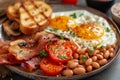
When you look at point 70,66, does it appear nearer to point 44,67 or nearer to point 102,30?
point 44,67

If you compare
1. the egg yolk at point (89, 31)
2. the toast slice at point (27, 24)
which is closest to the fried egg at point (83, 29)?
the egg yolk at point (89, 31)

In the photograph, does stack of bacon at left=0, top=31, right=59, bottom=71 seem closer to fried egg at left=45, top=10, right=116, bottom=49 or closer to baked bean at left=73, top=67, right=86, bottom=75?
fried egg at left=45, top=10, right=116, bottom=49

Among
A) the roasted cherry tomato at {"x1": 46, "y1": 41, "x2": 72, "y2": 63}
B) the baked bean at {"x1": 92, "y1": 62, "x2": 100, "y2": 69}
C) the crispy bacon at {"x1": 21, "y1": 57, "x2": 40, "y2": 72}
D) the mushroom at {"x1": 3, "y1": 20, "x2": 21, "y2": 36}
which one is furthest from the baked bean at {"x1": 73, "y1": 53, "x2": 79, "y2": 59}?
the mushroom at {"x1": 3, "y1": 20, "x2": 21, "y2": 36}

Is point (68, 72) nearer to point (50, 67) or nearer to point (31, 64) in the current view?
point (50, 67)

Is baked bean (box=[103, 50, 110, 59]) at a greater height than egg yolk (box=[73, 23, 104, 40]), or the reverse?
egg yolk (box=[73, 23, 104, 40])

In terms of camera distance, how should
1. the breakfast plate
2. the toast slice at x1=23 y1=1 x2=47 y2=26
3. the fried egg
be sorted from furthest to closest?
the toast slice at x1=23 y1=1 x2=47 y2=26 < the fried egg < the breakfast plate

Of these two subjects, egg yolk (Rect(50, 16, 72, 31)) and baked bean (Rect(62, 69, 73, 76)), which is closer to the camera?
baked bean (Rect(62, 69, 73, 76))
